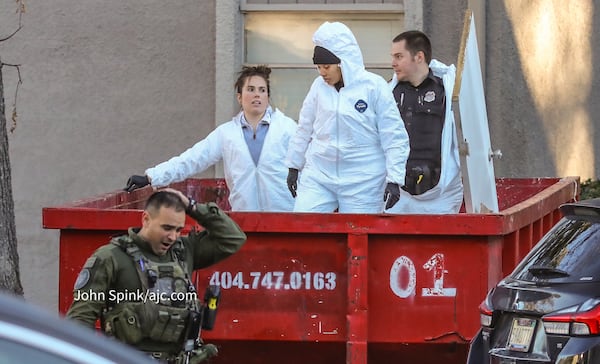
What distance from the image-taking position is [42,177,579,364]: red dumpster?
634 centimetres

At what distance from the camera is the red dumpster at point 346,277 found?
20.8ft

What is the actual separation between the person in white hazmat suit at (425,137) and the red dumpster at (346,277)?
209 centimetres

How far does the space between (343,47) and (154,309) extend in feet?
10.4

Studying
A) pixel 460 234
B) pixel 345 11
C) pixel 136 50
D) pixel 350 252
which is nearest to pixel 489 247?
pixel 460 234

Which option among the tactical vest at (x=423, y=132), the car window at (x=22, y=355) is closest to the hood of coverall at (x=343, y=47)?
the tactical vest at (x=423, y=132)

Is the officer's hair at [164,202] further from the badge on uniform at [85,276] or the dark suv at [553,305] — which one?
the dark suv at [553,305]

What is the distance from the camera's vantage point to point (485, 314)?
586cm

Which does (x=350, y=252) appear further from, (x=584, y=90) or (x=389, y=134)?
(x=584, y=90)

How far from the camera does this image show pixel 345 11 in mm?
10891

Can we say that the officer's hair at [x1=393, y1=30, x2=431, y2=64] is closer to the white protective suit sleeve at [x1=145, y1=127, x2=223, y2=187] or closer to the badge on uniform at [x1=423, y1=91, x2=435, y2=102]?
the badge on uniform at [x1=423, y1=91, x2=435, y2=102]

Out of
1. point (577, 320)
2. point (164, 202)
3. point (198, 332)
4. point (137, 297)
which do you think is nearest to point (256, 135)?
point (164, 202)

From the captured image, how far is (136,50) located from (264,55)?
1132 millimetres

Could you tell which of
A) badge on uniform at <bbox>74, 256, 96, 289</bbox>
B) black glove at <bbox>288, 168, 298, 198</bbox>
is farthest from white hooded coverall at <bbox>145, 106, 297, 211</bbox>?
badge on uniform at <bbox>74, 256, 96, 289</bbox>

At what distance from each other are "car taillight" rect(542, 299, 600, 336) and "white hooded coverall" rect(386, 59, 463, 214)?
3.18 meters
